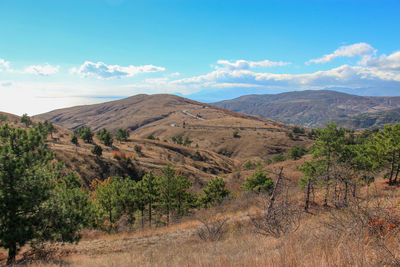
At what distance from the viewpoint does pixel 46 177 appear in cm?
999

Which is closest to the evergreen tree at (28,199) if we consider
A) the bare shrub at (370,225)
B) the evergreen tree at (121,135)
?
the bare shrub at (370,225)

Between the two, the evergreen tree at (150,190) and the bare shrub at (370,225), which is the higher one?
the bare shrub at (370,225)

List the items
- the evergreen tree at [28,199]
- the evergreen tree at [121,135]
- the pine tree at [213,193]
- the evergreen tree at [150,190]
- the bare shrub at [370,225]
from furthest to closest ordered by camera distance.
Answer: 1. the evergreen tree at [121,135]
2. the pine tree at [213,193]
3. the evergreen tree at [150,190]
4. the evergreen tree at [28,199]
5. the bare shrub at [370,225]

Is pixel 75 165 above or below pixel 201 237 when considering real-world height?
below

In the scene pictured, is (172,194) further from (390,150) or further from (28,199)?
(390,150)

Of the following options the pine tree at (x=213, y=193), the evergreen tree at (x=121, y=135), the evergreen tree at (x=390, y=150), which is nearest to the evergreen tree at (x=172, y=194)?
the pine tree at (x=213, y=193)

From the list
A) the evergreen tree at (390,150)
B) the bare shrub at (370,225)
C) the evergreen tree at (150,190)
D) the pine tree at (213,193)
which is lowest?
the pine tree at (213,193)

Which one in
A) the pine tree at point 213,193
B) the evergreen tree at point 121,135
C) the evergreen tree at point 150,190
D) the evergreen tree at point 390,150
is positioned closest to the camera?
the evergreen tree at point 390,150

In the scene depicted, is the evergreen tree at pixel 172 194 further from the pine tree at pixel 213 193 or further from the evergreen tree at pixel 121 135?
the evergreen tree at pixel 121 135

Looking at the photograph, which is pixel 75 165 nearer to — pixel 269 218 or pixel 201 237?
pixel 201 237

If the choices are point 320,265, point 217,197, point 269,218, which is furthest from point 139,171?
point 320,265

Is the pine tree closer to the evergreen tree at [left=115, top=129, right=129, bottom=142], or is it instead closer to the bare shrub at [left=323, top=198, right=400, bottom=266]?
the bare shrub at [left=323, top=198, right=400, bottom=266]

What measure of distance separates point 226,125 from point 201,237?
13096 cm

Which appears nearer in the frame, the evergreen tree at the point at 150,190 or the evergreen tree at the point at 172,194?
the evergreen tree at the point at 150,190
